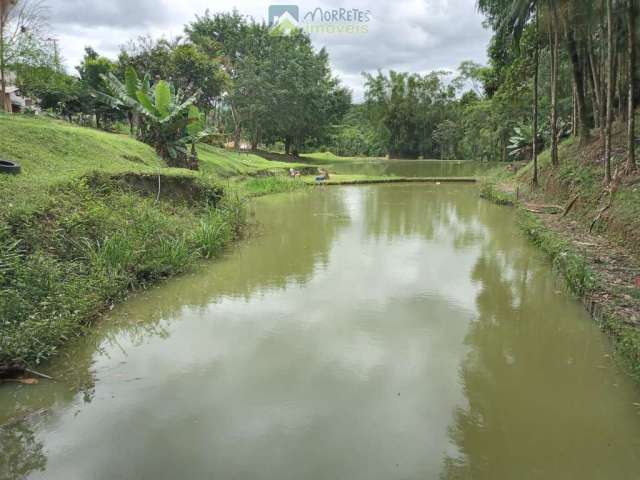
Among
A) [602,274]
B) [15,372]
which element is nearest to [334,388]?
[15,372]

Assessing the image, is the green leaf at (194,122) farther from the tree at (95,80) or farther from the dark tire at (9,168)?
the dark tire at (9,168)

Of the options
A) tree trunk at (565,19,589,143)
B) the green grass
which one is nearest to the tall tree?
tree trunk at (565,19,589,143)

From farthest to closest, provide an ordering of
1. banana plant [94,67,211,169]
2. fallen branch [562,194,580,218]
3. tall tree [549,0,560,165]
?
1. banana plant [94,67,211,169]
2. tall tree [549,0,560,165]
3. fallen branch [562,194,580,218]

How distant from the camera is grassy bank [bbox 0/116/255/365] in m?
4.68

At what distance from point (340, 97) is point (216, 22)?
Result: 11.6 m

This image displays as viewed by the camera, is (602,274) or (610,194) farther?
(610,194)

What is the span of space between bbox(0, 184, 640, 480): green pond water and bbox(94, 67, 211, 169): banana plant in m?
8.89

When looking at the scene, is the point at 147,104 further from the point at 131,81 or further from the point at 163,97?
the point at 131,81

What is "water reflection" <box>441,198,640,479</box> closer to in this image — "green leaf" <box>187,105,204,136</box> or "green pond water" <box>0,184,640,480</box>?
"green pond water" <box>0,184,640,480</box>

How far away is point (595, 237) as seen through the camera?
327 inches

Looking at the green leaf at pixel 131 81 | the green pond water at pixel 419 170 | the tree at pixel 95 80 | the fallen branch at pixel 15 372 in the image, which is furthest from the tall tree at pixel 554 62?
the tree at pixel 95 80

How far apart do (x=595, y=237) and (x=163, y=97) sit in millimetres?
11844

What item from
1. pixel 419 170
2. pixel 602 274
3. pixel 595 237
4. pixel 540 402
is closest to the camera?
pixel 540 402

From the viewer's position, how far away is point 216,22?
127 feet
